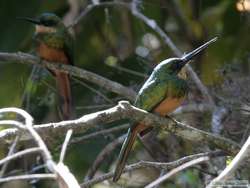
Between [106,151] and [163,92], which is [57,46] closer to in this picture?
[106,151]

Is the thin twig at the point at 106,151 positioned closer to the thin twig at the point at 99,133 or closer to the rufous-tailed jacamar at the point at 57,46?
the thin twig at the point at 99,133

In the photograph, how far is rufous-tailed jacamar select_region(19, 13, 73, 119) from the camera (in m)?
4.70

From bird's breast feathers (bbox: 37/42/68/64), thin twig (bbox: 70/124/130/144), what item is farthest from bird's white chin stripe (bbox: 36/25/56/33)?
thin twig (bbox: 70/124/130/144)

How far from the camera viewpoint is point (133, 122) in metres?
3.11

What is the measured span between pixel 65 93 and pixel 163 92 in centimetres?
149

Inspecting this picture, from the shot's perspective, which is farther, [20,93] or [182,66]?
[20,93]

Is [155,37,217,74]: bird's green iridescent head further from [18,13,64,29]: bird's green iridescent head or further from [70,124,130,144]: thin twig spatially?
[18,13,64,29]: bird's green iridescent head

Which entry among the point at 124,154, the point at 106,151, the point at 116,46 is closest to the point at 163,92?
the point at 124,154

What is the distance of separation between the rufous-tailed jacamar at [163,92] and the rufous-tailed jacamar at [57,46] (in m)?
1.35

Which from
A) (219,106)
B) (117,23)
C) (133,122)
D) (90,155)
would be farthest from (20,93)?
(133,122)

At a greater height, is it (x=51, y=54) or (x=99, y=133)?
(x=51, y=54)

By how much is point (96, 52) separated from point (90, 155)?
4.36ft

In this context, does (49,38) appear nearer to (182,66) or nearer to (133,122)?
(182,66)

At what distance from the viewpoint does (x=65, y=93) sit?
4.71m
